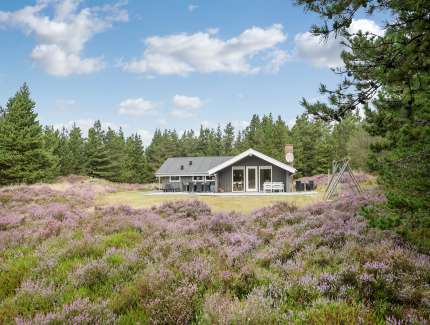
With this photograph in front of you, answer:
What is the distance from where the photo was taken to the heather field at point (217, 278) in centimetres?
358

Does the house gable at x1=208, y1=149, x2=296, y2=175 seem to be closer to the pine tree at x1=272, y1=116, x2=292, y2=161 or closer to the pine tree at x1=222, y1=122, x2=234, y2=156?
the pine tree at x1=272, y1=116, x2=292, y2=161

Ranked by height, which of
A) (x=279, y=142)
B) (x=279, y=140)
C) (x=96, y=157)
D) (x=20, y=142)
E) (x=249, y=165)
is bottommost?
(x=249, y=165)

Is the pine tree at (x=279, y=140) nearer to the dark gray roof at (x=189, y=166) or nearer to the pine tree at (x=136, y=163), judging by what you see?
the dark gray roof at (x=189, y=166)

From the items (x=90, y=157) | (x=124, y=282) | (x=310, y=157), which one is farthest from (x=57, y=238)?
(x=310, y=157)

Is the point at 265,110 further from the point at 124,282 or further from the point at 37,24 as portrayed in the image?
the point at 124,282

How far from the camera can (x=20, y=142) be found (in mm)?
35344

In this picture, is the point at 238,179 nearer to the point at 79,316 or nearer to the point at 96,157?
the point at 79,316

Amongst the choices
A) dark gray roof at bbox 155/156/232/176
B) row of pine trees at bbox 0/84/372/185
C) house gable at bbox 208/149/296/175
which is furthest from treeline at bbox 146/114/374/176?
dark gray roof at bbox 155/156/232/176

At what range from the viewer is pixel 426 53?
4.67m

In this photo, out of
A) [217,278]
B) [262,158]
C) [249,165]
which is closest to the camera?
[217,278]

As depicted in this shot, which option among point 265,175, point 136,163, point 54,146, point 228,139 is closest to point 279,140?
point 228,139

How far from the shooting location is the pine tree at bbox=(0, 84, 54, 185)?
1375 inches

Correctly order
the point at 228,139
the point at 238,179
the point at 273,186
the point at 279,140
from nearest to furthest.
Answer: the point at 273,186 < the point at 238,179 < the point at 279,140 < the point at 228,139

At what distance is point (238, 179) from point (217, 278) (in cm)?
2616
